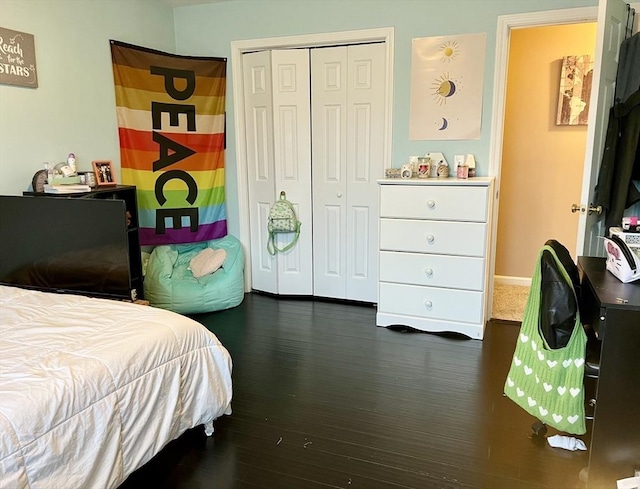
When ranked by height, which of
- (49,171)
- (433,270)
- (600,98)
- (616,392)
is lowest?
(616,392)

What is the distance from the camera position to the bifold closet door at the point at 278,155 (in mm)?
3859

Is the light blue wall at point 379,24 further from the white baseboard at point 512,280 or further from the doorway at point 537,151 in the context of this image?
the white baseboard at point 512,280

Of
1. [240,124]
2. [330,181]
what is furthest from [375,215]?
[240,124]

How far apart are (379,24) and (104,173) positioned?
2264 mm

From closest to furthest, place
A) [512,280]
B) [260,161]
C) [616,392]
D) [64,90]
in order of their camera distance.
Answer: [616,392], [64,90], [260,161], [512,280]

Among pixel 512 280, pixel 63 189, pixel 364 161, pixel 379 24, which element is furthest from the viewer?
pixel 512 280

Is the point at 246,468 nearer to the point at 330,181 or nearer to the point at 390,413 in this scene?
the point at 390,413

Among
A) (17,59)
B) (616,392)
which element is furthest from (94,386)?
(17,59)

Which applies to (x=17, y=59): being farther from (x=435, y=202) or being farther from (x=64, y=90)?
(x=435, y=202)

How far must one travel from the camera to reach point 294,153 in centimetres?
396

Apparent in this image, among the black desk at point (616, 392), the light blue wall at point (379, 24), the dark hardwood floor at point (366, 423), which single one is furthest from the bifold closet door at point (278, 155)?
the black desk at point (616, 392)

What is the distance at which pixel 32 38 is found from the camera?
2828mm

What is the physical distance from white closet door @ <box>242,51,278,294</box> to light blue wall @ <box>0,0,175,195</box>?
922 millimetres

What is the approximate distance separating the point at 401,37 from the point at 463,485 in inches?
117
